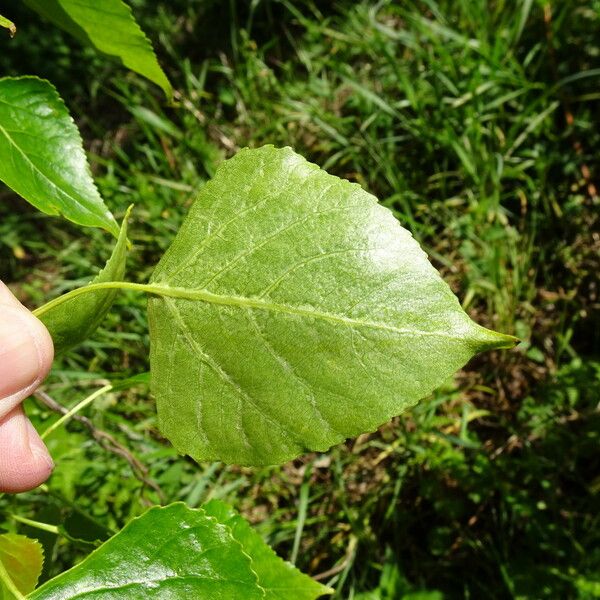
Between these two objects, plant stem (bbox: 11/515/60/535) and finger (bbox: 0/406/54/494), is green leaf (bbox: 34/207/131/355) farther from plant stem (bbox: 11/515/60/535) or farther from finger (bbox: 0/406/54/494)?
plant stem (bbox: 11/515/60/535)

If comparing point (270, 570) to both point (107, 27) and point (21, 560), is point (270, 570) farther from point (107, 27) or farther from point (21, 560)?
point (107, 27)

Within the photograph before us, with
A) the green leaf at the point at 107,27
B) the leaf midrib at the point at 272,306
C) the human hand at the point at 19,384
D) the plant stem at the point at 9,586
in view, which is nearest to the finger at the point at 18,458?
the human hand at the point at 19,384

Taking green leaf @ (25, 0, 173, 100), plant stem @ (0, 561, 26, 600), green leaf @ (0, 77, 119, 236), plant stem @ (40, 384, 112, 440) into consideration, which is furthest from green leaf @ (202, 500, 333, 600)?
green leaf @ (25, 0, 173, 100)

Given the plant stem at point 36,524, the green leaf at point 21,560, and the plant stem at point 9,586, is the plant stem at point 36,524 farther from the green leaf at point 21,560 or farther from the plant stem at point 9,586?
the plant stem at point 9,586

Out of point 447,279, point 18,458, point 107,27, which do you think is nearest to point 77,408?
point 18,458

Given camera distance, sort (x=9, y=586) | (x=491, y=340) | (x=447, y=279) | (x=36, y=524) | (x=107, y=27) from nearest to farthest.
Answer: (x=491, y=340) < (x=9, y=586) < (x=107, y=27) < (x=36, y=524) < (x=447, y=279)

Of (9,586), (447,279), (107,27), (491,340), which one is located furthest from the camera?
(447,279)
